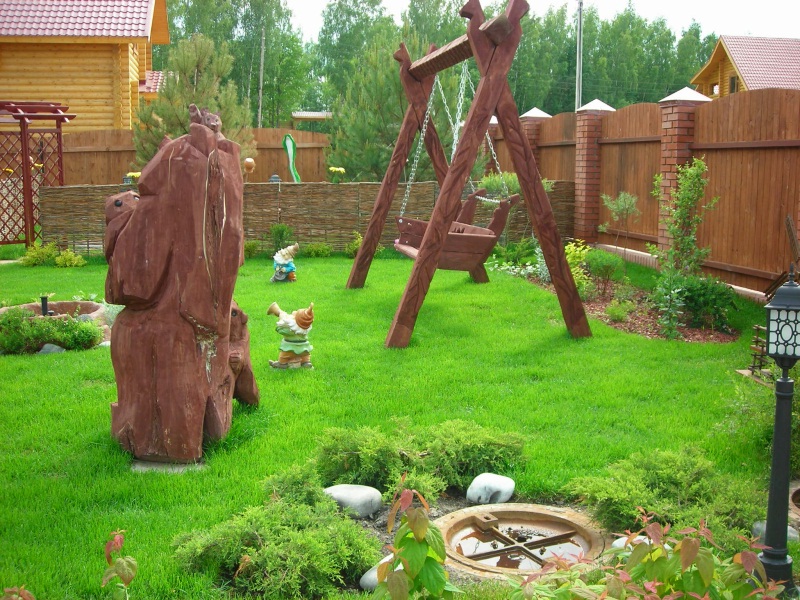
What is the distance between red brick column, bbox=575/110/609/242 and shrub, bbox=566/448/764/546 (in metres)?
11.1

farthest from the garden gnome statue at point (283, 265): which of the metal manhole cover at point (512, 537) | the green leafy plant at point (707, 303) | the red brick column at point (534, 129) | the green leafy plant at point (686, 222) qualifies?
the red brick column at point (534, 129)

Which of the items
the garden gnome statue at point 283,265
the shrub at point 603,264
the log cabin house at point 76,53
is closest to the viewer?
the shrub at point 603,264

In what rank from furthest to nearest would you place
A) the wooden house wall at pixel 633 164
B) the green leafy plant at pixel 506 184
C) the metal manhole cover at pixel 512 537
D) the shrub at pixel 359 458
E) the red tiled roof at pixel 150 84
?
1. the red tiled roof at pixel 150 84
2. the green leafy plant at pixel 506 184
3. the wooden house wall at pixel 633 164
4. the shrub at pixel 359 458
5. the metal manhole cover at pixel 512 537

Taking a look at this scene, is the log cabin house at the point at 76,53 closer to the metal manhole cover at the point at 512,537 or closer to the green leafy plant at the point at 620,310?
the green leafy plant at the point at 620,310

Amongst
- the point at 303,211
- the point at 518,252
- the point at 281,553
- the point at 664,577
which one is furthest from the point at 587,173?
the point at 664,577

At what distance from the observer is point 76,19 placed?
21250 mm

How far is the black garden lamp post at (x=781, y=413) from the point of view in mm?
3148

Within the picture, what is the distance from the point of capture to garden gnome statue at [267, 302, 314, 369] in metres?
7.15

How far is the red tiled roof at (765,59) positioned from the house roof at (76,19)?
22044 millimetres

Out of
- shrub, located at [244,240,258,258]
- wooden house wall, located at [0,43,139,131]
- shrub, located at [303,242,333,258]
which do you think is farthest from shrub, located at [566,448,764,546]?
wooden house wall, located at [0,43,139,131]

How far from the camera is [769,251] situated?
977 centimetres

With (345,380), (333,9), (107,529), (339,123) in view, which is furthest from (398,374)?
(333,9)

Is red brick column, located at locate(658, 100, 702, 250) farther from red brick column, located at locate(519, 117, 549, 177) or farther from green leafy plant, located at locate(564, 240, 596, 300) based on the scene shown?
red brick column, located at locate(519, 117, 549, 177)

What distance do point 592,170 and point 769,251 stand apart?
18.5ft
